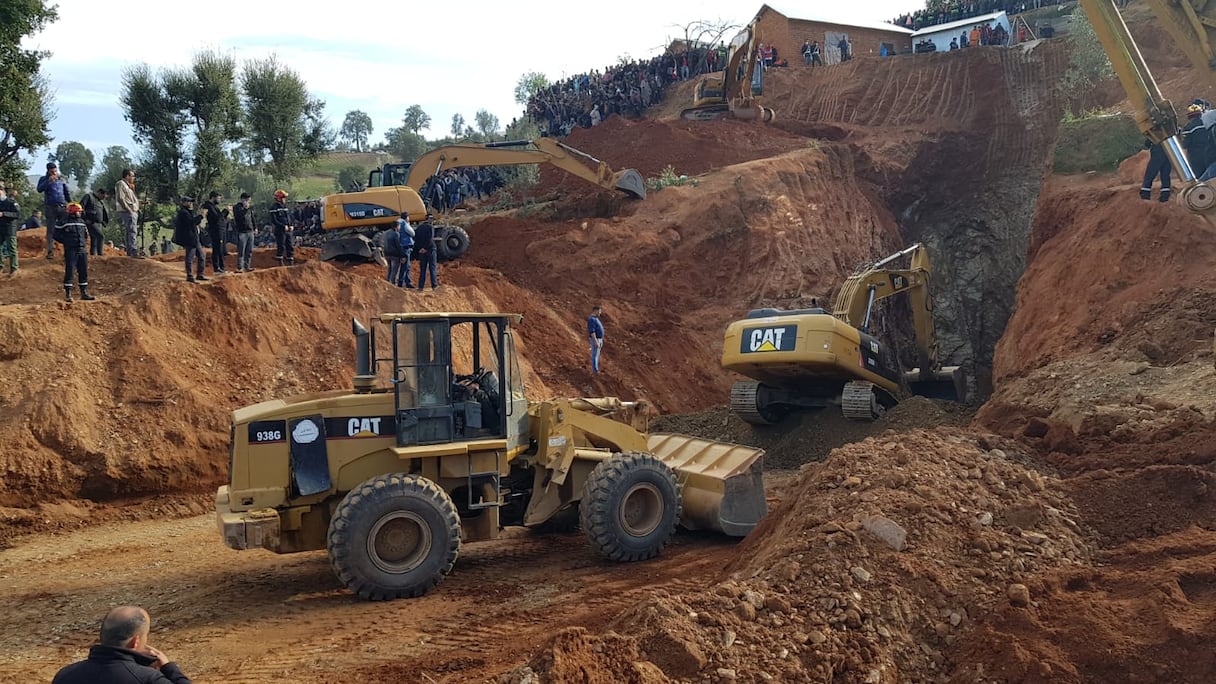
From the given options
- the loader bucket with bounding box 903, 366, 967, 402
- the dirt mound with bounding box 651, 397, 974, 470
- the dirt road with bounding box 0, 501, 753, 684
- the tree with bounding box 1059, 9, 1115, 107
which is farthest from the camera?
the tree with bounding box 1059, 9, 1115, 107

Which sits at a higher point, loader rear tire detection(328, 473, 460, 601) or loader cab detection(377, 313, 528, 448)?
loader cab detection(377, 313, 528, 448)

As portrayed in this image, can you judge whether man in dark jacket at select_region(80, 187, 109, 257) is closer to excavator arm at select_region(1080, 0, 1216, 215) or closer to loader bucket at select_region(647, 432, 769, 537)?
loader bucket at select_region(647, 432, 769, 537)

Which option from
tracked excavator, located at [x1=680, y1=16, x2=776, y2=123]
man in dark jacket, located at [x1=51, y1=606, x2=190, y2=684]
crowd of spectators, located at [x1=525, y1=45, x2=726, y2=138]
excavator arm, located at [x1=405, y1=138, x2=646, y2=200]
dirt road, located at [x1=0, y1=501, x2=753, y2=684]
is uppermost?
crowd of spectators, located at [x1=525, y1=45, x2=726, y2=138]

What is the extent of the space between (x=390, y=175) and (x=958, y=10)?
2998cm

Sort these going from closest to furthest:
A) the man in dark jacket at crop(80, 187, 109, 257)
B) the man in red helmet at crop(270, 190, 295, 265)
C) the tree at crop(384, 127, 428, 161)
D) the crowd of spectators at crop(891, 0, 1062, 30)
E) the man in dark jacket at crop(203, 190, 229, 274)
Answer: the man in dark jacket at crop(80, 187, 109, 257), the man in dark jacket at crop(203, 190, 229, 274), the man in red helmet at crop(270, 190, 295, 265), the crowd of spectators at crop(891, 0, 1062, 30), the tree at crop(384, 127, 428, 161)

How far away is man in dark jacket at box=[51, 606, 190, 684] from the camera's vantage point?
3.90 m

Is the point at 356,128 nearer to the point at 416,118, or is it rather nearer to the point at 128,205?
the point at 416,118

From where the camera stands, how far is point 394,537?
334 inches

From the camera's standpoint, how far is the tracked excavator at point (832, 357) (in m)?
14.8

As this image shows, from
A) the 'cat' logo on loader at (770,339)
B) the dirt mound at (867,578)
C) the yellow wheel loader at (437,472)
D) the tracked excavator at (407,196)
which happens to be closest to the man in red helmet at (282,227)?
the tracked excavator at (407,196)

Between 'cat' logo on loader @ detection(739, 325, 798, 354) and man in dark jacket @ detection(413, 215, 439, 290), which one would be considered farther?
man in dark jacket @ detection(413, 215, 439, 290)

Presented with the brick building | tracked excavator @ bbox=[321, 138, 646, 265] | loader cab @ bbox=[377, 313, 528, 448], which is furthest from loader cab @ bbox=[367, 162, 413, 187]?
the brick building

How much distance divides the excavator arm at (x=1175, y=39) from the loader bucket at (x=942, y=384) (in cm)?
632

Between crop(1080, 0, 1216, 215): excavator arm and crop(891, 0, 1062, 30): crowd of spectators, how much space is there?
1167 inches
